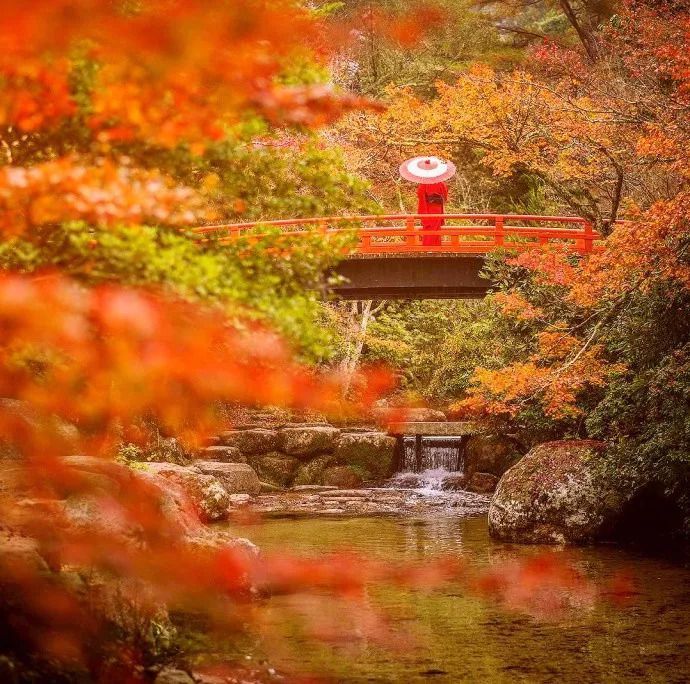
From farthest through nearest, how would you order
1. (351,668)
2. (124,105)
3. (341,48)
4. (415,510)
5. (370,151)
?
(341,48) < (370,151) < (415,510) < (351,668) < (124,105)

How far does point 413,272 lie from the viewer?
23.0 meters

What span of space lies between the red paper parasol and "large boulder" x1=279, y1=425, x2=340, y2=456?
7692 millimetres

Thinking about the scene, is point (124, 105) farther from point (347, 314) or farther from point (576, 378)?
point (347, 314)

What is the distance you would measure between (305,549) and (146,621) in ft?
22.1

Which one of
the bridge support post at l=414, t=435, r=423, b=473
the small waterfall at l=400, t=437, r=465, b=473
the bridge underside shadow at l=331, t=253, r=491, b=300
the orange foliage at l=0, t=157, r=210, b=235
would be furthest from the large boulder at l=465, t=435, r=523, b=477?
the orange foliage at l=0, t=157, r=210, b=235

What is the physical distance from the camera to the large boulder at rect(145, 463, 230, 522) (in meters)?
17.6

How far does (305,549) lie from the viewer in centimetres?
1537

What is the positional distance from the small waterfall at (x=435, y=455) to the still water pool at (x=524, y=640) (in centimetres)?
1098

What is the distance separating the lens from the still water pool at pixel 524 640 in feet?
28.6

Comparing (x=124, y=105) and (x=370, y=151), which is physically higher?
(x=370, y=151)

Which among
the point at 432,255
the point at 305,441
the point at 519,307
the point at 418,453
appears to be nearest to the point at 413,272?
the point at 432,255

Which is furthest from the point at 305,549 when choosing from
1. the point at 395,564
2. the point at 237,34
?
the point at 237,34

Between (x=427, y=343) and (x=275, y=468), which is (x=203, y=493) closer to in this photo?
(x=275, y=468)

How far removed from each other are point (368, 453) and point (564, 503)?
10.3 meters
